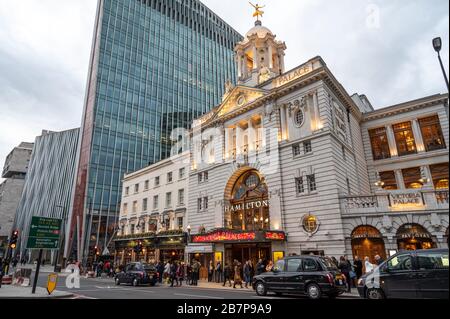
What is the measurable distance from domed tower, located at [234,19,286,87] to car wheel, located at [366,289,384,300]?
28.1m

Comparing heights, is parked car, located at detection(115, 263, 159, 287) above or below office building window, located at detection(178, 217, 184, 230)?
below

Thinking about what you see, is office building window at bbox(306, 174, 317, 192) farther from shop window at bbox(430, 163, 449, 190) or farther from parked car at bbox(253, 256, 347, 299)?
shop window at bbox(430, 163, 449, 190)

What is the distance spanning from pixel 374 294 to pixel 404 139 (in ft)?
81.1

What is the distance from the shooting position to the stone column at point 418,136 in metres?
28.7

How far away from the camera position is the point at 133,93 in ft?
207

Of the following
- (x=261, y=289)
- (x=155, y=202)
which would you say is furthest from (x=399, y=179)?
(x=155, y=202)

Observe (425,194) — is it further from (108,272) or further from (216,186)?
(108,272)

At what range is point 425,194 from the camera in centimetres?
1939

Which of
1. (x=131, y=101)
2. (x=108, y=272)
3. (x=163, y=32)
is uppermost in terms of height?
(x=163, y=32)

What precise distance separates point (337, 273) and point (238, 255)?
14205 millimetres

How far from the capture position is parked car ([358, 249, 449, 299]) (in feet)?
29.3

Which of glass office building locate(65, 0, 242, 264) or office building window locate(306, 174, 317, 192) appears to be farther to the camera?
glass office building locate(65, 0, 242, 264)

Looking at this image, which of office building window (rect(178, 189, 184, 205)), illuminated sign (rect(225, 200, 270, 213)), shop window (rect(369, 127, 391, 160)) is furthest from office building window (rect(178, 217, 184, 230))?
shop window (rect(369, 127, 391, 160))
